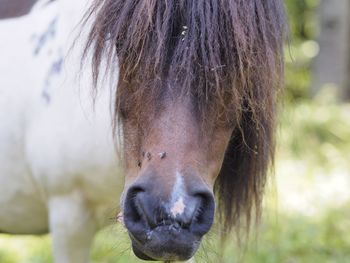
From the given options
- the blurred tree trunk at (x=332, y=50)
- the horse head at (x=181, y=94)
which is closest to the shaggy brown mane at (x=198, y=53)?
the horse head at (x=181, y=94)

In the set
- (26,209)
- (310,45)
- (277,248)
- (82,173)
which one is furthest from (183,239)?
(310,45)

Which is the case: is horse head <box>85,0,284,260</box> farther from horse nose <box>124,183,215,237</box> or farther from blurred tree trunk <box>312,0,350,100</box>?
blurred tree trunk <box>312,0,350,100</box>

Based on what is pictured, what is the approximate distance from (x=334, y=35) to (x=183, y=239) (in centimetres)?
677

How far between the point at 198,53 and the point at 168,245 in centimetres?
46

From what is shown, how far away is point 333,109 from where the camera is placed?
21.3 feet

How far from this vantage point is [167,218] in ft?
5.46

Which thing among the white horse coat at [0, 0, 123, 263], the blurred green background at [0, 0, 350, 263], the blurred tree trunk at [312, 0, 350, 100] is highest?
the white horse coat at [0, 0, 123, 263]

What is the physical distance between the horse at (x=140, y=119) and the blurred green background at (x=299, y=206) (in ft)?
0.55

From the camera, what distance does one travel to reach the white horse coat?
232cm

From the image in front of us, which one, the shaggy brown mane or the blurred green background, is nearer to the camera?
the shaggy brown mane

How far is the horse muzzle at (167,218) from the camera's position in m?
1.66

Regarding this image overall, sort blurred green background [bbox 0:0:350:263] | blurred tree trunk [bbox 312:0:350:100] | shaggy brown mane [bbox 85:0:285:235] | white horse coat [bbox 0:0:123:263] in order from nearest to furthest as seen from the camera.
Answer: shaggy brown mane [bbox 85:0:285:235]
white horse coat [bbox 0:0:123:263]
blurred green background [bbox 0:0:350:263]
blurred tree trunk [bbox 312:0:350:100]

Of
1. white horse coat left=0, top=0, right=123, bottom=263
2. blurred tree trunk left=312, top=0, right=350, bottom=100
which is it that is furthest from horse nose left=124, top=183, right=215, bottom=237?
blurred tree trunk left=312, top=0, right=350, bottom=100

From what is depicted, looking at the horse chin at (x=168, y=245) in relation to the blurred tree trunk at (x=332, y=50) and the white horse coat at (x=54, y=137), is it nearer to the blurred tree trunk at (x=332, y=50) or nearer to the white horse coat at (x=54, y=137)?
the white horse coat at (x=54, y=137)
